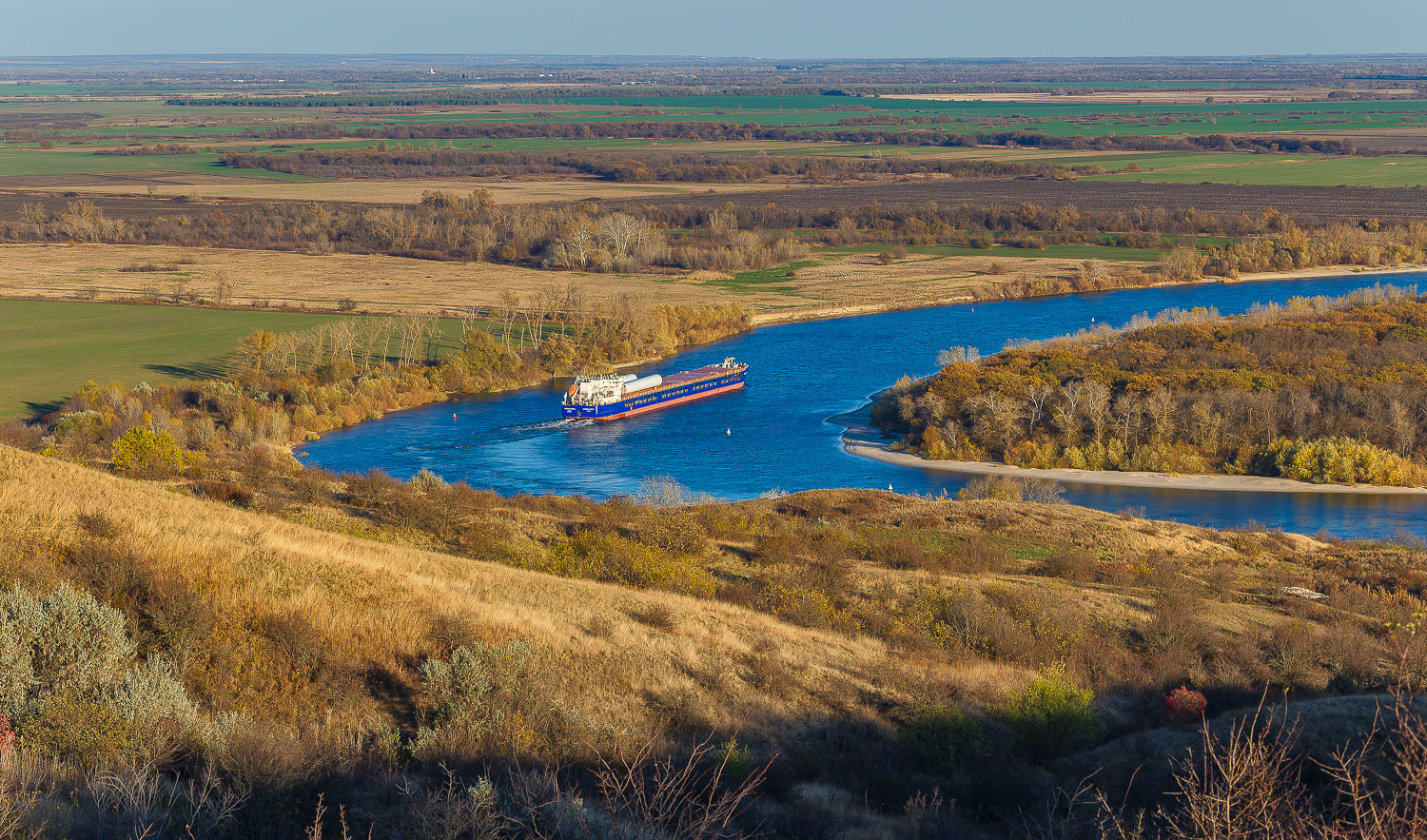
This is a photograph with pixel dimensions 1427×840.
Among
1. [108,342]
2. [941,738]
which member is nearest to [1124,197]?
[108,342]

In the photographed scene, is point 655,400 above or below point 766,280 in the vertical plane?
below

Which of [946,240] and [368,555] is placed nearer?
[368,555]

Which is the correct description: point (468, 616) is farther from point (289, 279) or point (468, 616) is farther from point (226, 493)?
point (289, 279)

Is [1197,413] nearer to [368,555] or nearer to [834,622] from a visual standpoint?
[834,622]

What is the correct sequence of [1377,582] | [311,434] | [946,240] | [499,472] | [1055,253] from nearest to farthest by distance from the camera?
[1377,582] < [499,472] < [311,434] < [1055,253] < [946,240]

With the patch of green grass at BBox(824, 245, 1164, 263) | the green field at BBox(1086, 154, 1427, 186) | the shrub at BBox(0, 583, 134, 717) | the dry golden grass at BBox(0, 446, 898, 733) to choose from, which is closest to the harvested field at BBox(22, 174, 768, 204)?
the patch of green grass at BBox(824, 245, 1164, 263)

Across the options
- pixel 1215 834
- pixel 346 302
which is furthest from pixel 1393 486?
pixel 346 302
